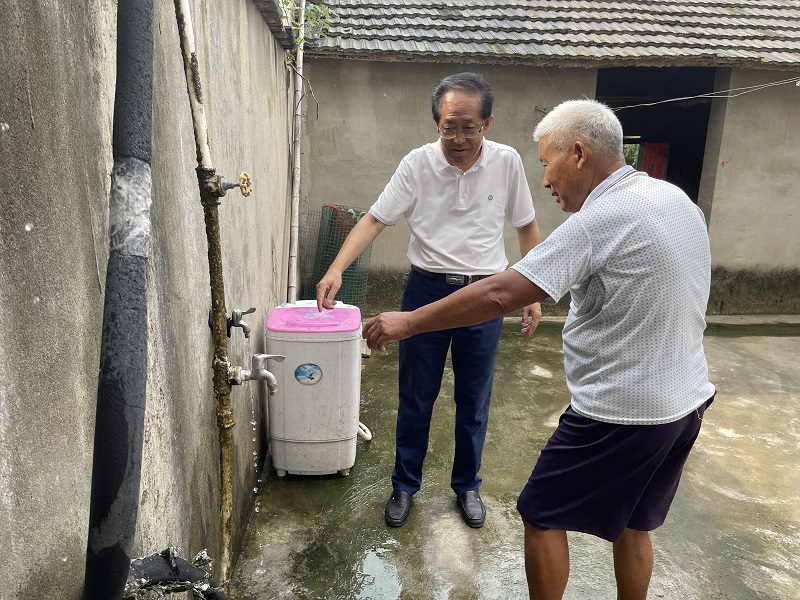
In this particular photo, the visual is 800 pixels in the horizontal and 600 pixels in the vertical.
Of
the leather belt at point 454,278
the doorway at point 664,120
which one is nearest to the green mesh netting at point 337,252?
the leather belt at point 454,278

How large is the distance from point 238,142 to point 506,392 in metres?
2.87

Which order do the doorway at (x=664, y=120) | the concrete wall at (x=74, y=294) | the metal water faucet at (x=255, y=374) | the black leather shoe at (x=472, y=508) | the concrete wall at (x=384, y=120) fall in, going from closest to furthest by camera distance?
the concrete wall at (x=74, y=294)
the metal water faucet at (x=255, y=374)
the black leather shoe at (x=472, y=508)
the concrete wall at (x=384, y=120)
the doorway at (x=664, y=120)

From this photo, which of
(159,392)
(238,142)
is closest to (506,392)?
(238,142)

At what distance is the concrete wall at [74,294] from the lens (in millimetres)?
880

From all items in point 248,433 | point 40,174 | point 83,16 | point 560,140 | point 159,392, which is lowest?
point 248,433

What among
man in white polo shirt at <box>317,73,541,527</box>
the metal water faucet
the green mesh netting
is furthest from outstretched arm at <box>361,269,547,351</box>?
the green mesh netting

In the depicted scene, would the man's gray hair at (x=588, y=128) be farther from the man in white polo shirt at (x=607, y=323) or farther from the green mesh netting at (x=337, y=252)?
the green mesh netting at (x=337, y=252)

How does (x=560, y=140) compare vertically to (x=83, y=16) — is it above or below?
below

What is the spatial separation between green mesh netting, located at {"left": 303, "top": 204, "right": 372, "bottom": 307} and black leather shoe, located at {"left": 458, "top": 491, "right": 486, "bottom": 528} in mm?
3497

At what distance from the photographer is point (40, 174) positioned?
3.14ft

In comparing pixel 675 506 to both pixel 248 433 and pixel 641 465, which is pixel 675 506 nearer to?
pixel 641 465

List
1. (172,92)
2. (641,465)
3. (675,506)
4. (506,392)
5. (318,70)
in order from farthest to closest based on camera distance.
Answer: (318,70) → (506,392) → (675,506) → (641,465) → (172,92)

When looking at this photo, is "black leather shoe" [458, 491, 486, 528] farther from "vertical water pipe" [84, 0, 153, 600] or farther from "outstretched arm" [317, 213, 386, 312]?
"vertical water pipe" [84, 0, 153, 600]

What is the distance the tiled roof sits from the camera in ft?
21.0
